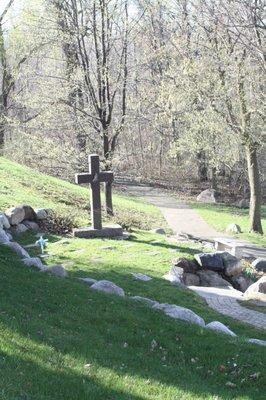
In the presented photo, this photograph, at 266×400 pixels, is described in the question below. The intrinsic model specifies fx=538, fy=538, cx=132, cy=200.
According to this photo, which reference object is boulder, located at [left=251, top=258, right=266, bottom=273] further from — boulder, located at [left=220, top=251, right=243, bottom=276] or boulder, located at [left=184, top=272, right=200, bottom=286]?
boulder, located at [left=184, top=272, right=200, bottom=286]

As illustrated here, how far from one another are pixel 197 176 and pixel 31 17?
72.5 feet

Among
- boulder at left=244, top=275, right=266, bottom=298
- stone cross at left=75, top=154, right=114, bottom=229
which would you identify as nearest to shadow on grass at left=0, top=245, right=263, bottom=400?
boulder at left=244, top=275, right=266, bottom=298

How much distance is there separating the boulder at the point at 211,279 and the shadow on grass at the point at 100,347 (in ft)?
18.6

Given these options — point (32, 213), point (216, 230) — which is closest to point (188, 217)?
point (216, 230)

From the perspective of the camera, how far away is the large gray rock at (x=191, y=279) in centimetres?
1445

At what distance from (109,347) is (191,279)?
8.07 meters

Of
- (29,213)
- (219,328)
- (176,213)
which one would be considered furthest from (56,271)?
(176,213)

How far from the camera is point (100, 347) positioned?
6.66 m

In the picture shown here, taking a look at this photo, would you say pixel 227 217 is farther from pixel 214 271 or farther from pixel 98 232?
pixel 214 271

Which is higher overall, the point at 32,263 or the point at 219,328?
the point at 32,263

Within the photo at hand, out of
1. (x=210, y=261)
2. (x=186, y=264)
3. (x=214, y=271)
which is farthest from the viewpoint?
(x=214, y=271)

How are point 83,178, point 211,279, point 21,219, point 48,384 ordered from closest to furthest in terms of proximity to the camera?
point 48,384
point 211,279
point 21,219
point 83,178

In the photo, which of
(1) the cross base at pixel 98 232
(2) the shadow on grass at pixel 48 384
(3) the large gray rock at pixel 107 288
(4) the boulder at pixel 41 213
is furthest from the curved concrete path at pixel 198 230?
(4) the boulder at pixel 41 213

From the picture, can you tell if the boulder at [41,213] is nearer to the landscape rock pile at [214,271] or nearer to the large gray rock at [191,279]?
the landscape rock pile at [214,271]
